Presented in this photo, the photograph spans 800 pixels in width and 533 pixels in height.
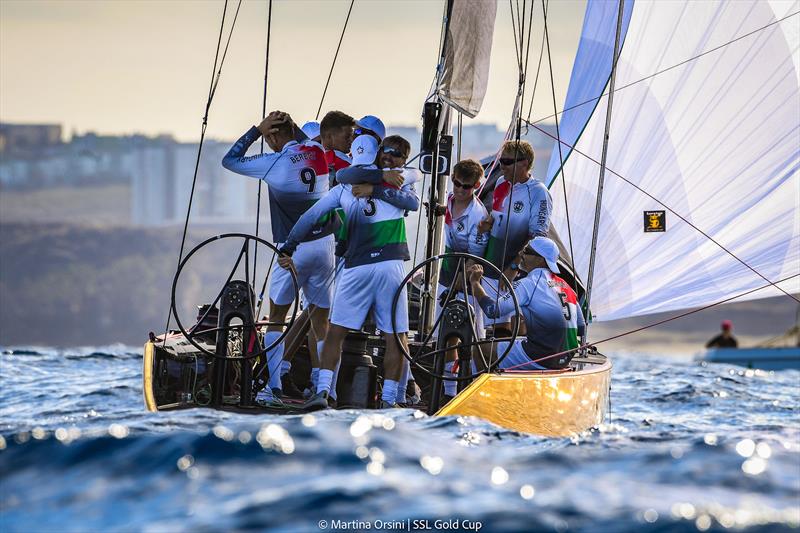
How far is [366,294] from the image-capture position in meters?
7.21

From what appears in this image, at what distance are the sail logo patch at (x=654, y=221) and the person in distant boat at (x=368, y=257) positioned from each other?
3414 mm

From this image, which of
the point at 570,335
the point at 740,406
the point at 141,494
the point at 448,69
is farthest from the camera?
the point at 740,406

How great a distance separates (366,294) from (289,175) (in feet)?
3.10

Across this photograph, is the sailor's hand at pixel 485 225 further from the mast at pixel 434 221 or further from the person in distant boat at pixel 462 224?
the mast at pixel 434 221

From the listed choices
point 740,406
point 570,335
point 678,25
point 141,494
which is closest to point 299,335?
point 570,335

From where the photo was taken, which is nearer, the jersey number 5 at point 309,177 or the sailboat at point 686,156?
the jersey number 5 at point 309,177

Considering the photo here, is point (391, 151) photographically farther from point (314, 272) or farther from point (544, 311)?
point (544, 311)

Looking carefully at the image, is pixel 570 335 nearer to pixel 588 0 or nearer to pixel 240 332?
pixel 240 332

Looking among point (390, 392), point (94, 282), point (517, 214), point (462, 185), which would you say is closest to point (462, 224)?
point (462, 185)

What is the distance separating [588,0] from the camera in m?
11.4

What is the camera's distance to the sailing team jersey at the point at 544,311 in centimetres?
723

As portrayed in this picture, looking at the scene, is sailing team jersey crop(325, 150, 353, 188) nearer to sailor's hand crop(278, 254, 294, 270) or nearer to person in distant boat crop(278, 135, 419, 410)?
person in distant boat crop(278, 135, 419, 410)

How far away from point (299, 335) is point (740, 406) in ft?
25.4

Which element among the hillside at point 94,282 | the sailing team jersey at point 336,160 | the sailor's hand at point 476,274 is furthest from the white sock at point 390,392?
the hillside at point 94,282
